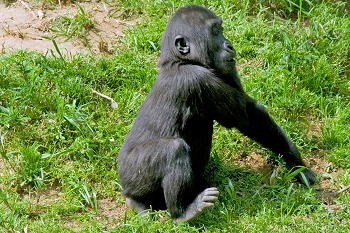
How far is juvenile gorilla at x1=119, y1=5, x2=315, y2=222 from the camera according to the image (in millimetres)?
5977

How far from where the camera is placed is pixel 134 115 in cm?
752

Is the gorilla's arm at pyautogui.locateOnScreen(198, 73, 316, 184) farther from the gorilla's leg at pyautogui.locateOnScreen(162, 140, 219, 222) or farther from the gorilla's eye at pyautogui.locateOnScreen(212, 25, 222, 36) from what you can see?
the gorilla's leg at pyautogui.locateOnScreen(162, 140, 219, 222)

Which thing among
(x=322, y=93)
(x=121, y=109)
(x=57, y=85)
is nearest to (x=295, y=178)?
(x=322, y=93)

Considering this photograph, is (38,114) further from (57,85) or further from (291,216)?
(291,216)

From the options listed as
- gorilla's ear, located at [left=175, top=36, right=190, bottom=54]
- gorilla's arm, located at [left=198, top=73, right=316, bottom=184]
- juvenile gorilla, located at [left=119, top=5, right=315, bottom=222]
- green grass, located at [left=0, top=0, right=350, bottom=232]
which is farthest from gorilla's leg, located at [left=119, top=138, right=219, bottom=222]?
gorilla's ear, located at [left=175, top=36, right=190, bottom=54]

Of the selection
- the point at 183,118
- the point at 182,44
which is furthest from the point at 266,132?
the point at 182,44

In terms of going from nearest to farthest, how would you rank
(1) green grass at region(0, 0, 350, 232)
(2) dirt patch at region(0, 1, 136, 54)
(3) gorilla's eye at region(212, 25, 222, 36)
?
(1) green grass at region(0, 0, 350, 232), (3) gorilla's eye at region(212, 25, 222, 36), (2) dirt patch at region(0, 1, 136, 54)

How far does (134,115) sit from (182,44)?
4.91 feet

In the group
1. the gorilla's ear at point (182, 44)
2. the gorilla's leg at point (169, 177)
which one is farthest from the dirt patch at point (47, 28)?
the gorilla's leg at point (169, 177)

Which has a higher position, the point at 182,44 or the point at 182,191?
A: the point at 182,44

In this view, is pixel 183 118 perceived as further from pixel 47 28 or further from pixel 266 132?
pixel 47 28

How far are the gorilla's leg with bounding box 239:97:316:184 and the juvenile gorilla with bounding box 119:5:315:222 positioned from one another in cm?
31

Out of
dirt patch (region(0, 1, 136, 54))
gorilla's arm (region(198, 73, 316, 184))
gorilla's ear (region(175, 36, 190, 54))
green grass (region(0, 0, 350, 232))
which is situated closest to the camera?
green grass (region(0, 0, 350, 232))

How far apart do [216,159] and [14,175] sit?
7.01 feet
